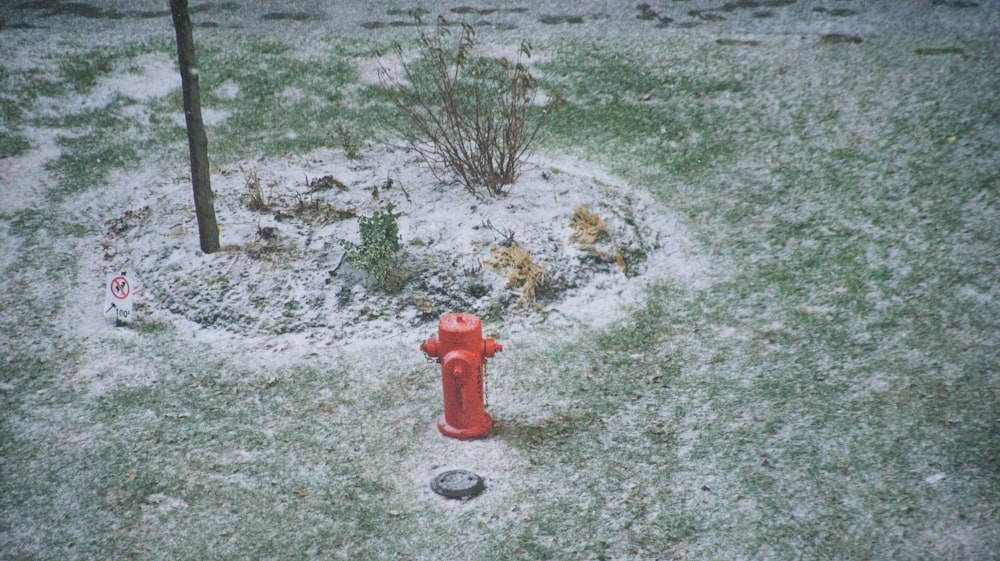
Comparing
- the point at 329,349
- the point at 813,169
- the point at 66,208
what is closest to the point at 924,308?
the point at 813,169

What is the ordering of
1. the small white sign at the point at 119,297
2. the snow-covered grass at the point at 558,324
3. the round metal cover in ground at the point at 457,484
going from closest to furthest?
the snow-covered grass at the point at 558,324
the round metal cover in ground at the point at 457,484
the small white sign at the point at 119,297

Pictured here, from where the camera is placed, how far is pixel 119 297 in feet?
17.2

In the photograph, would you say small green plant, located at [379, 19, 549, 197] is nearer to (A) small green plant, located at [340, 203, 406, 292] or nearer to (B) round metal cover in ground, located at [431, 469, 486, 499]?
(A) small green plant, located at [340, 203, 406, 292]

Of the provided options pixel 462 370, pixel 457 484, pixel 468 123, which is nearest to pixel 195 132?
pixel 468 123

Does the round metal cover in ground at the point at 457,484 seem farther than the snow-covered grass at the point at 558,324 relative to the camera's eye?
Yes

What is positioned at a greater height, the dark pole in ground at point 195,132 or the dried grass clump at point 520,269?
the dark pole in ground at point 195,132

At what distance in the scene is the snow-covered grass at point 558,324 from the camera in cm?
353

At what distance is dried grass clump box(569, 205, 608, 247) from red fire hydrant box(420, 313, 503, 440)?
2.23 meters

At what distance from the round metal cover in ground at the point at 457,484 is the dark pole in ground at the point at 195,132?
10.9ft

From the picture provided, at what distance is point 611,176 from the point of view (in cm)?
724

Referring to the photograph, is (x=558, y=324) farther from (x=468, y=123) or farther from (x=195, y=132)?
(x=195, y=132)

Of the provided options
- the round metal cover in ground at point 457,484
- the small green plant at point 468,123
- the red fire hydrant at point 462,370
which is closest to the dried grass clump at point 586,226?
the small green plant at point 468,123

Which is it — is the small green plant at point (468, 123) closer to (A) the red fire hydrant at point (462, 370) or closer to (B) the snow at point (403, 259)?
(B) the snow at point (403, 259)

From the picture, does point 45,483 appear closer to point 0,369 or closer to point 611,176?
point 0,369
